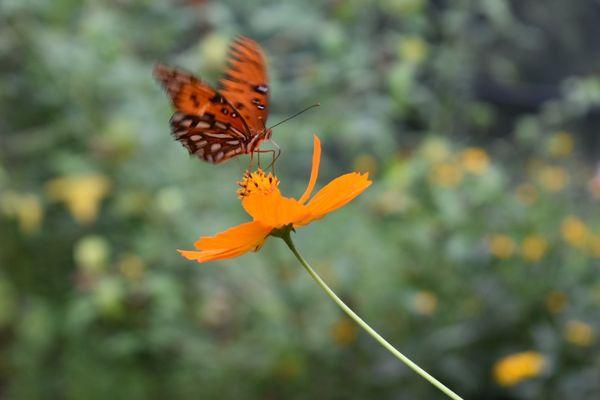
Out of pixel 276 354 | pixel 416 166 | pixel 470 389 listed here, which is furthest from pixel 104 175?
pixel 470 389

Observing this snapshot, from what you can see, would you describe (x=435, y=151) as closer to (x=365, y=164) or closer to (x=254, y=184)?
(x=365, y=164)

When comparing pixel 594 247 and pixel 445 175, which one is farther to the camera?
pixel 445 175

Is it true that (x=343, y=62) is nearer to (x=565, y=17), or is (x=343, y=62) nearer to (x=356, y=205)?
(x=356, y=205)

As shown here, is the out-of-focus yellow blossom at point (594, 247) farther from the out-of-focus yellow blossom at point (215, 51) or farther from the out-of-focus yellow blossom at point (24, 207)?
the out-of-focus yellow blossom at point (24, 207)

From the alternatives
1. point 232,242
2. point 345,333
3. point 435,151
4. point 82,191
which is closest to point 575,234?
point 435,151

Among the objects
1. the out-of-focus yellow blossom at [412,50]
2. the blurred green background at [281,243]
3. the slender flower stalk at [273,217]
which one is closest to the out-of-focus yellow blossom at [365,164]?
the blurred green background at [281,243]

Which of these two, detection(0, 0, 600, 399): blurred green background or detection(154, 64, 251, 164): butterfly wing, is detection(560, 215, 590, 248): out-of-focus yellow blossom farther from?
detection(154, 64, 251, 164): butterfly wing
